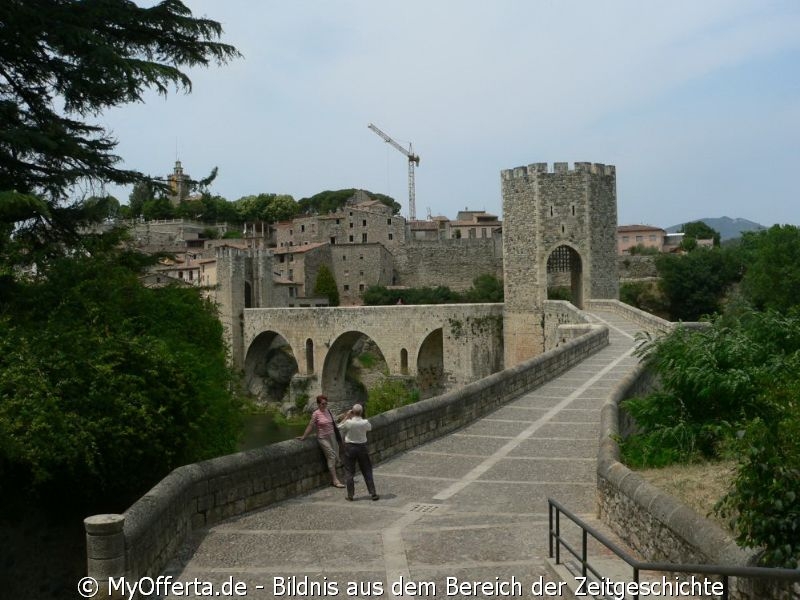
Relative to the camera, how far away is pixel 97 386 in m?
9.90

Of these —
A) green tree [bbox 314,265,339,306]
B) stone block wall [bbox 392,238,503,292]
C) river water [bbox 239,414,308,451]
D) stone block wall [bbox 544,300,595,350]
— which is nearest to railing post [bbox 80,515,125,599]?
stone block wall [bbox 544,300,595,350]

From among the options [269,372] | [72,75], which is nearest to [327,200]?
[269,372]

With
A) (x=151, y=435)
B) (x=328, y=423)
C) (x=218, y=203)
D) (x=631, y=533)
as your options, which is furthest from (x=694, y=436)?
(x=218, y=203)

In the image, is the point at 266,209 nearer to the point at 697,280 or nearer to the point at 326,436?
the point at 697,280

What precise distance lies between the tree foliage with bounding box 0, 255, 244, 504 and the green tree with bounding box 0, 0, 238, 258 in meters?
1.07

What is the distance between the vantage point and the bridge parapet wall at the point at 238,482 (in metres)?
5.80

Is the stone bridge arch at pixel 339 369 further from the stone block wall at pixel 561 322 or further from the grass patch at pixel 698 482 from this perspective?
the grass patch at pixel 698 482

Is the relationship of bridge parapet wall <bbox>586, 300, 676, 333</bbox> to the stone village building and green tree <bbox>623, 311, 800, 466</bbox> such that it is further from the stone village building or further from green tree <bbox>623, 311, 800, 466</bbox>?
the stone village building

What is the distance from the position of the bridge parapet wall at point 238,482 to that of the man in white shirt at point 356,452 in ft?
1.44

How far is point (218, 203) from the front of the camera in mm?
95062

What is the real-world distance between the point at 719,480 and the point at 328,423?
3895 millimetres

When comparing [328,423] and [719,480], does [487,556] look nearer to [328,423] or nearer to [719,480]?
[719,480]

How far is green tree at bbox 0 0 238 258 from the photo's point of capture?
1107cm

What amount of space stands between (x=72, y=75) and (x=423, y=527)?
821 centimetres
